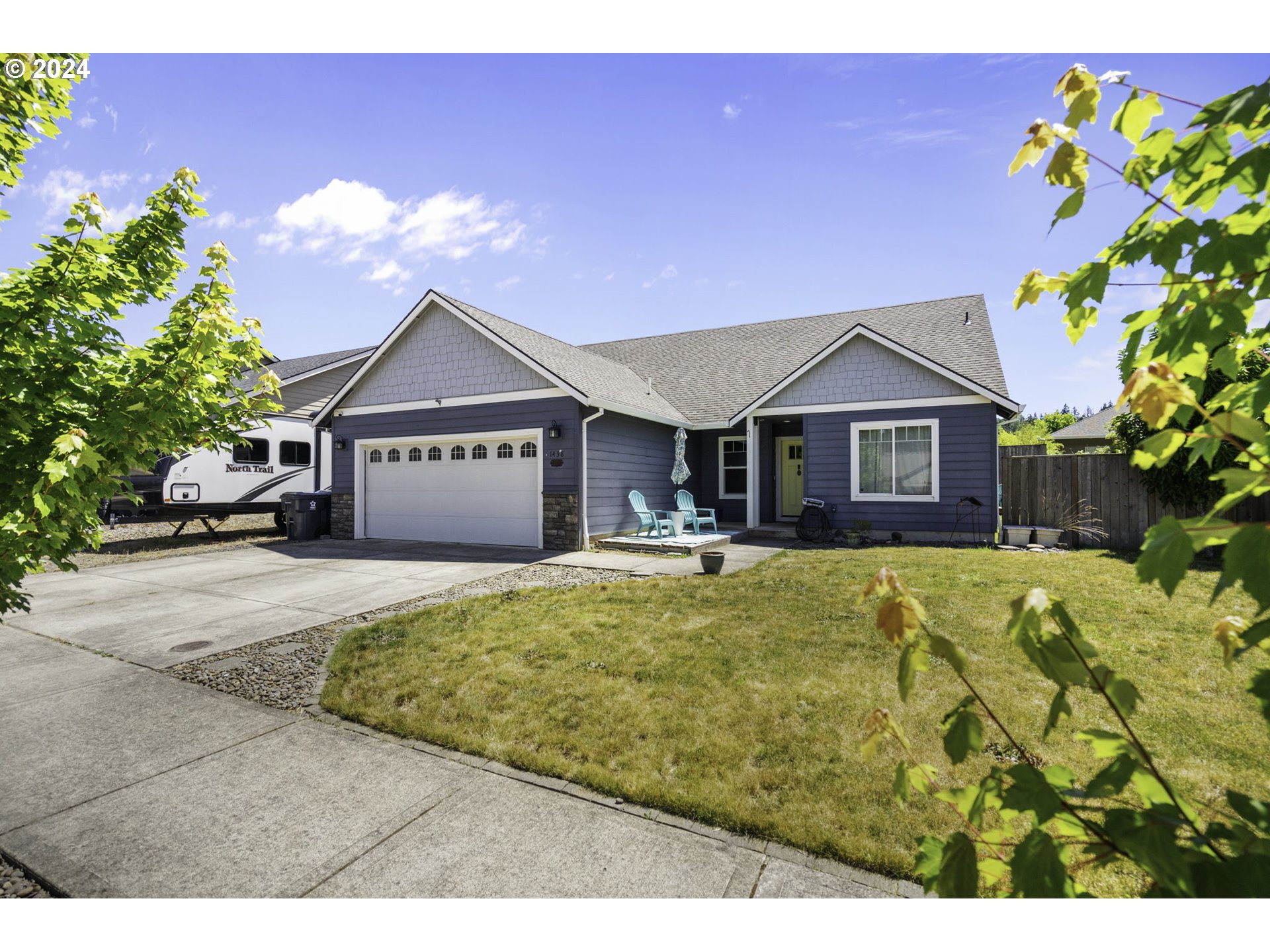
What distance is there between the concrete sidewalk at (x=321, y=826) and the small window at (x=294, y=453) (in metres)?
14.1

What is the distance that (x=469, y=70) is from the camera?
2.49m

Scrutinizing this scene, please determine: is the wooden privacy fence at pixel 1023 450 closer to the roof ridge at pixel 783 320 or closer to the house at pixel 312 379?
the roof ridge at pixel 783 320

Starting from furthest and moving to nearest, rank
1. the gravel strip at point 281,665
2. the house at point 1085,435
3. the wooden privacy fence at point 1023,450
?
the house at point 1085,435
the wooden privacy fence at point 1023,450
the gravel strip at point 281,665

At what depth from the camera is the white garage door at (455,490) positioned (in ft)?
43.5

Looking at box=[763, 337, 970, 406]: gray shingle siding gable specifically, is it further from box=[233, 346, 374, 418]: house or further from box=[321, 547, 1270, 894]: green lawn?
box=[233, 346, 374, 418]: house

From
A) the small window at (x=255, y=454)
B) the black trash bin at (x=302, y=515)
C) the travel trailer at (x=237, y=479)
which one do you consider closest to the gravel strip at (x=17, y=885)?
the travel trailer at (x=237, y=479)

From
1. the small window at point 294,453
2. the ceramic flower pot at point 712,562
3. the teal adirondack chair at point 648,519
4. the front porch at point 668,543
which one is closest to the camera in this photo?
the ceramic flower pot at point 712,562

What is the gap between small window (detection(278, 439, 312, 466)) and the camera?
1695cm

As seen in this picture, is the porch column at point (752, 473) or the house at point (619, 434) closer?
the house at point (619, 434)

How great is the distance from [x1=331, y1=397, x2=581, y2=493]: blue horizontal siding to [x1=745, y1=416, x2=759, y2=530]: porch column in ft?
15.5

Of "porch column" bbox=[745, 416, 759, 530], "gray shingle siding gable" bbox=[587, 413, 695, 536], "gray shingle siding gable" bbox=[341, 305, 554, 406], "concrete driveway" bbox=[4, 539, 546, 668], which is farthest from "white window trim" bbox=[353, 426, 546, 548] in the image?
"porch column" bbox=[745, 416, 759, 530]

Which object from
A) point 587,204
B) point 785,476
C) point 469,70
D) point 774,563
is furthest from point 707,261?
point 469,70
